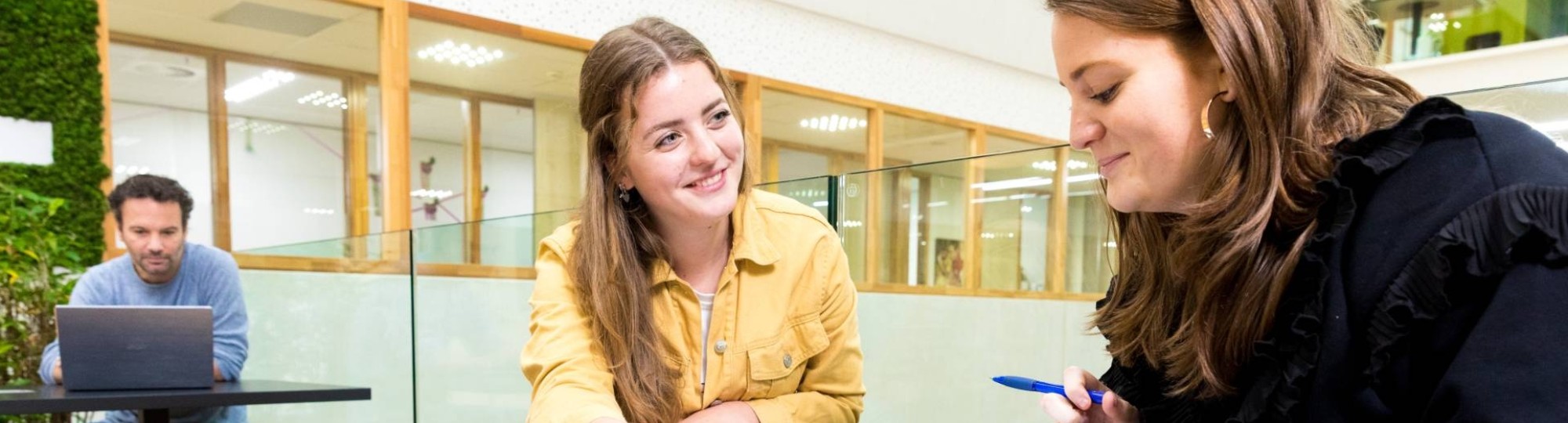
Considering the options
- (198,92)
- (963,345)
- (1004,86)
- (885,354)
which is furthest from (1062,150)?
(1004,86)

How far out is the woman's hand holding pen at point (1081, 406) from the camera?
106 cm

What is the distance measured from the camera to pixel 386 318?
11.1 feet

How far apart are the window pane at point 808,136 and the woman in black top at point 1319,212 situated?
610 centimetres

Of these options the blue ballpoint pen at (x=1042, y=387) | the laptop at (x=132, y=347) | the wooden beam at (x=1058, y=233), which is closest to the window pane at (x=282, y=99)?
the laptop at (x=132, y=347)

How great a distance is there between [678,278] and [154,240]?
8.71ft

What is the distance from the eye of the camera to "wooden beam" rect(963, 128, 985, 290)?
6.39 ft

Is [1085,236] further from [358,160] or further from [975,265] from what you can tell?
[358,160]

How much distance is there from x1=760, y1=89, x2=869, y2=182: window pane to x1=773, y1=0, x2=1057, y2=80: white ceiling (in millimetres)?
688

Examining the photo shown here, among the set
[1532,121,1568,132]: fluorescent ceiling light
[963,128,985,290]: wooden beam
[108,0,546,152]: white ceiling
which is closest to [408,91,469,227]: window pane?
[108,0,546,152]: white ceiling

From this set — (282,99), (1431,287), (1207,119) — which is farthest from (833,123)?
(1431,287)

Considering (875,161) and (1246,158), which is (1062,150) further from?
(875,161)

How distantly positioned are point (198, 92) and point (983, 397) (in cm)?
464

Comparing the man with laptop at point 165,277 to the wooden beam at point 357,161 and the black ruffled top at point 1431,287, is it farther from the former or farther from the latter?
the black ruffled top at point 1431,287

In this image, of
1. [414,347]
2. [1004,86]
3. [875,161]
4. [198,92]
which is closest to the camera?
[414,347]
